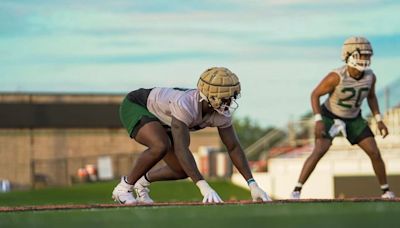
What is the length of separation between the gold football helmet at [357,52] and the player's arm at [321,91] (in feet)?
0.78

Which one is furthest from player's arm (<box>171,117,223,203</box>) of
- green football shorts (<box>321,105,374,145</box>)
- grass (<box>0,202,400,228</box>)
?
green football shorts (<box>321,105,374,145</box>)

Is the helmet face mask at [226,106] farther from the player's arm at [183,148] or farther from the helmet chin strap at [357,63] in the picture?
the helmet chin strap at [357,63]

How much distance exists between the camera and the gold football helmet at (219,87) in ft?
34.2

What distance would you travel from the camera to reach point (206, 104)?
35.0 feet

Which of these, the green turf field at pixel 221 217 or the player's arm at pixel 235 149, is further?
the player's arm at pixel 235 149

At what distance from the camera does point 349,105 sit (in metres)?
14.4

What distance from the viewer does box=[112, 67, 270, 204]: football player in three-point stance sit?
10469 millimetres

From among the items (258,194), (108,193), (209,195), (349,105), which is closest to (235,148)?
(258,194)

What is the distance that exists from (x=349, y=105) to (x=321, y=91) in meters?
0.41

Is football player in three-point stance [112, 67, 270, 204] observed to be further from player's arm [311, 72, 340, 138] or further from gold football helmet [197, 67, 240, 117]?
player's arm [311, 72, 340, 138]

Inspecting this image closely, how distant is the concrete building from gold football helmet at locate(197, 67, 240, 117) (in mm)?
49964

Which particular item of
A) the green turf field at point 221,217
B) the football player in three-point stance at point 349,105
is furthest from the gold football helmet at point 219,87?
the football player in three-point stance at point 349,105

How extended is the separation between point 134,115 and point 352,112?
3.77m

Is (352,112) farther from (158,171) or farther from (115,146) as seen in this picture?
(115,146)
